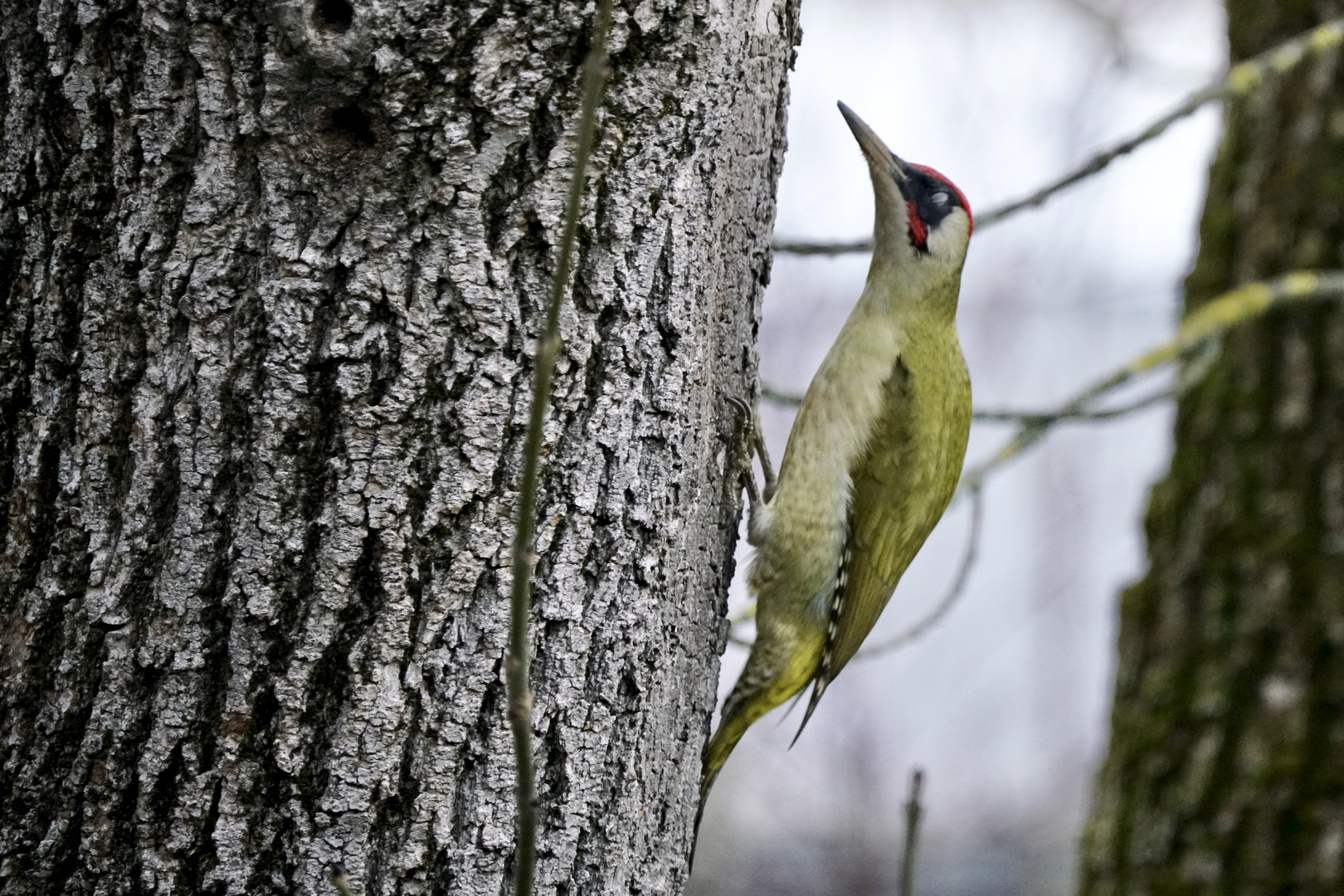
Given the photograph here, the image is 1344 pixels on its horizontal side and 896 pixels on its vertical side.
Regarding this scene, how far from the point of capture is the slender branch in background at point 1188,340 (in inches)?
127

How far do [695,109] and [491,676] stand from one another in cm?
89

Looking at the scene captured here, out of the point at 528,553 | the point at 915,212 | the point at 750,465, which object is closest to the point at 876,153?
the point at 915,212

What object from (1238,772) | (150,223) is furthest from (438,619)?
(1238,772)

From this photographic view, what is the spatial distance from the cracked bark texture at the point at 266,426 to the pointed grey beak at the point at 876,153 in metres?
1.88

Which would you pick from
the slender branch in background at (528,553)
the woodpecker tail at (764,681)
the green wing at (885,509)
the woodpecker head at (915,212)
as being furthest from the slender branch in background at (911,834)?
the woodpecker head at (915,212)

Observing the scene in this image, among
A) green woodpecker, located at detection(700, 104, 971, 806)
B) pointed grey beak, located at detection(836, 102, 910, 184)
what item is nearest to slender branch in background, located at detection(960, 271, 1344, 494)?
green woodpecker, located at detection(700, 104, 971, 806)

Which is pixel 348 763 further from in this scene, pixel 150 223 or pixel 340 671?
pixel 150 223

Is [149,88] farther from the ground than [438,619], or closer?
farther from the ground

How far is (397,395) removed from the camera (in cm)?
155

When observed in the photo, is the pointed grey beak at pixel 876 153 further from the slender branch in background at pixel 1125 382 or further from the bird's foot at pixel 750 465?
the bird's foot at pixel 750 465

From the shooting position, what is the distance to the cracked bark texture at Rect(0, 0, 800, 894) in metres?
1.51

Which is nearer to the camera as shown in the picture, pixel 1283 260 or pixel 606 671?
pixel 606 671

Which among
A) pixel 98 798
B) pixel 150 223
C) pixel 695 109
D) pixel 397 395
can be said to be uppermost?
pixel 695 109

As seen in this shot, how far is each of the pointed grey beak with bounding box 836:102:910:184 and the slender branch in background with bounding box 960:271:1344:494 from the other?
844mm
